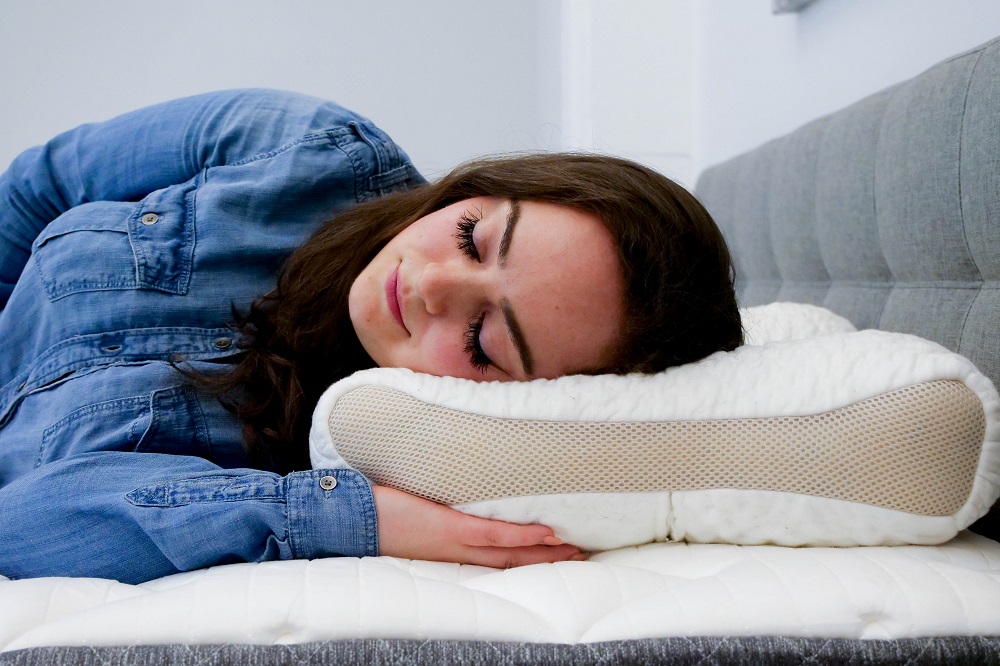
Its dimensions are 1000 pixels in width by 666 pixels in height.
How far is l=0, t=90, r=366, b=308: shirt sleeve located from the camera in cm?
131

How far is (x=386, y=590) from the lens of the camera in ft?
2.05

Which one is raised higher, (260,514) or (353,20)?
(353,20)

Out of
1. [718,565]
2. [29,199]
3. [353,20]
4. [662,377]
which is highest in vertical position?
[353,20]

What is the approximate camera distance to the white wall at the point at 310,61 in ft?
8.96

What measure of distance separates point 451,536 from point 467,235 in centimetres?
35

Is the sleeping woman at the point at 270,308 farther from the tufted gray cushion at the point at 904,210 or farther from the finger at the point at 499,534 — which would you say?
the tufted gray cushion at the point at 904,210

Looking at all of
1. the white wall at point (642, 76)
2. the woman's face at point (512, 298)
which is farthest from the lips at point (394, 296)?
the white wall at point (642, 76)

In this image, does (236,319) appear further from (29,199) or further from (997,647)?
(997,647)

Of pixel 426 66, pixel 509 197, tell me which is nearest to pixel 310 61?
pixel 426 66

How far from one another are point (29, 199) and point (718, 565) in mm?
1215

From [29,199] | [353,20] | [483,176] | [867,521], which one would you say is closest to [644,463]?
[867,521]

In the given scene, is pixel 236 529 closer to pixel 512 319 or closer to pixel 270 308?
pixel 512 319

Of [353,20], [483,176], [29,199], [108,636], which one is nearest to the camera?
[108,636]

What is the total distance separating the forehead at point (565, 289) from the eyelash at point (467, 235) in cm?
6
